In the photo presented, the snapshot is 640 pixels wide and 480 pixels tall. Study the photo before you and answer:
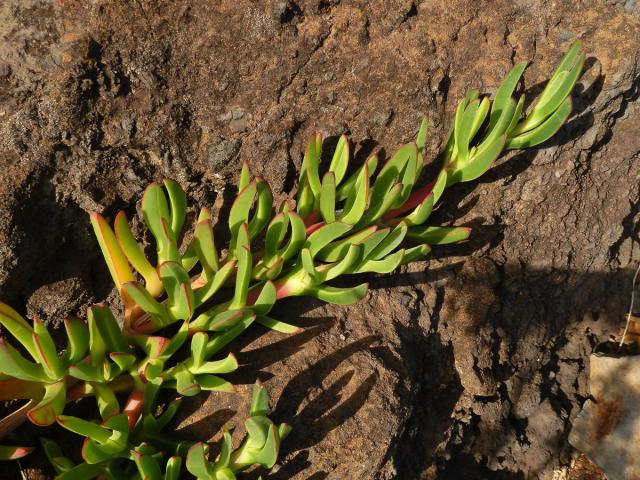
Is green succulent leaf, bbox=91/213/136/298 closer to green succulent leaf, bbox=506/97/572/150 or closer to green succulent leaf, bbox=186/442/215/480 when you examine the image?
green succulent leaf, bbox=186/442/215/480

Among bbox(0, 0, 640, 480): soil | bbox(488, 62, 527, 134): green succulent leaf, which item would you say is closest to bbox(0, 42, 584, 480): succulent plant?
bbox(488, 62, 527, 134): green succulent leaf

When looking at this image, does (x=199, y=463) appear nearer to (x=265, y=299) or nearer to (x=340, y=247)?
(x=265, y=299)

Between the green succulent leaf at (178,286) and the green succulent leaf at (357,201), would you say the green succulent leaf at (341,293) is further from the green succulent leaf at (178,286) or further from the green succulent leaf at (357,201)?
the green succulent leaf at (178,286)

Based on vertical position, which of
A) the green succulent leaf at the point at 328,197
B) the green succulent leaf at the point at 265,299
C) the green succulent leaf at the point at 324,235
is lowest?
the green succulent leaf at the point at 265,299

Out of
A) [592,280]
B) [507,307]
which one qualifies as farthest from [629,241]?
[507,307]

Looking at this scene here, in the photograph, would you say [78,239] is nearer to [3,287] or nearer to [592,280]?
[3,287]

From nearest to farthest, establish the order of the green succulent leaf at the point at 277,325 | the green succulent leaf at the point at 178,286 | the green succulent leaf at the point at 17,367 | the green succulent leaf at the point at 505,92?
the green succulent leaf at the point at 17,367 < the green succulent leaf at the point at 178,286 < the green succulent leaf at the point at 277,325 < the green succulent leaf at the point at 505,92

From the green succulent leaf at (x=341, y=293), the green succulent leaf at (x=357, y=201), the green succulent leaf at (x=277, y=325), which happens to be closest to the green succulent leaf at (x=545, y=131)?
the green succulent leaf at (x=357, y=201)
